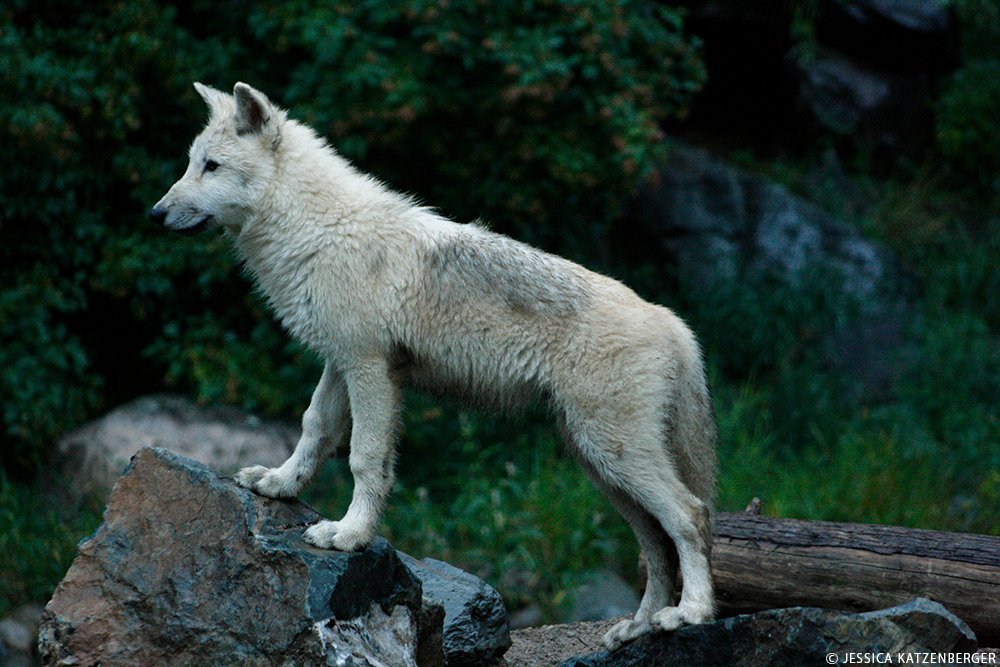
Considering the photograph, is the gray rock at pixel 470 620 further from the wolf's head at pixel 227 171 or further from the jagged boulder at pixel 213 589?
the wolf's head at pixel 227 171

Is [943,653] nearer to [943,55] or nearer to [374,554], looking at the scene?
[374,554]

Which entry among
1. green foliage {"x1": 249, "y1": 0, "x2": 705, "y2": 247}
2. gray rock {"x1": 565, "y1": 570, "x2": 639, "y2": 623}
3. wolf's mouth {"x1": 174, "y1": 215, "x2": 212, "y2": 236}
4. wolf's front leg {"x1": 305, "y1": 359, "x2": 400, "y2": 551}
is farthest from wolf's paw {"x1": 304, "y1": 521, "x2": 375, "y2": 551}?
green foliage {"x1": 249, "y1": 0, "x2": 705, "y2": 247}

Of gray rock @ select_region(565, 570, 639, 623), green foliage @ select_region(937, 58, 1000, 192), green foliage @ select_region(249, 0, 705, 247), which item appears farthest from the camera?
green foliage @ select_region(937, 58, 1000, 192)

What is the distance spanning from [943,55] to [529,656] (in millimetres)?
10351

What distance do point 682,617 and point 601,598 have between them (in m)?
3.48

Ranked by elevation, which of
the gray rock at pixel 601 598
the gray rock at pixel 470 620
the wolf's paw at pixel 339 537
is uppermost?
the wolf's paw at pixel 339 537

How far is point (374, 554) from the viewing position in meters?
5.09

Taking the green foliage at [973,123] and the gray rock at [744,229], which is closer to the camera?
the gray rock at [744,229]

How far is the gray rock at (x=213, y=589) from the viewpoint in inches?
191

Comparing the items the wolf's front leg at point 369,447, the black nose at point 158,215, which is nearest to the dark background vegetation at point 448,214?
the wolf's front leg at point 369,447

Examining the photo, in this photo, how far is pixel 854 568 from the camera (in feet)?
18.5

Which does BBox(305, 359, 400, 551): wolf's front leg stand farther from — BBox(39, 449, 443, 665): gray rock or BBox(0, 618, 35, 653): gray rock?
BBox(0, 618, 35, 653): gray rock

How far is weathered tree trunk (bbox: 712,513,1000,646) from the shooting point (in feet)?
17.9

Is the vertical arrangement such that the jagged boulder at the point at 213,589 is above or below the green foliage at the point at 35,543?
above
